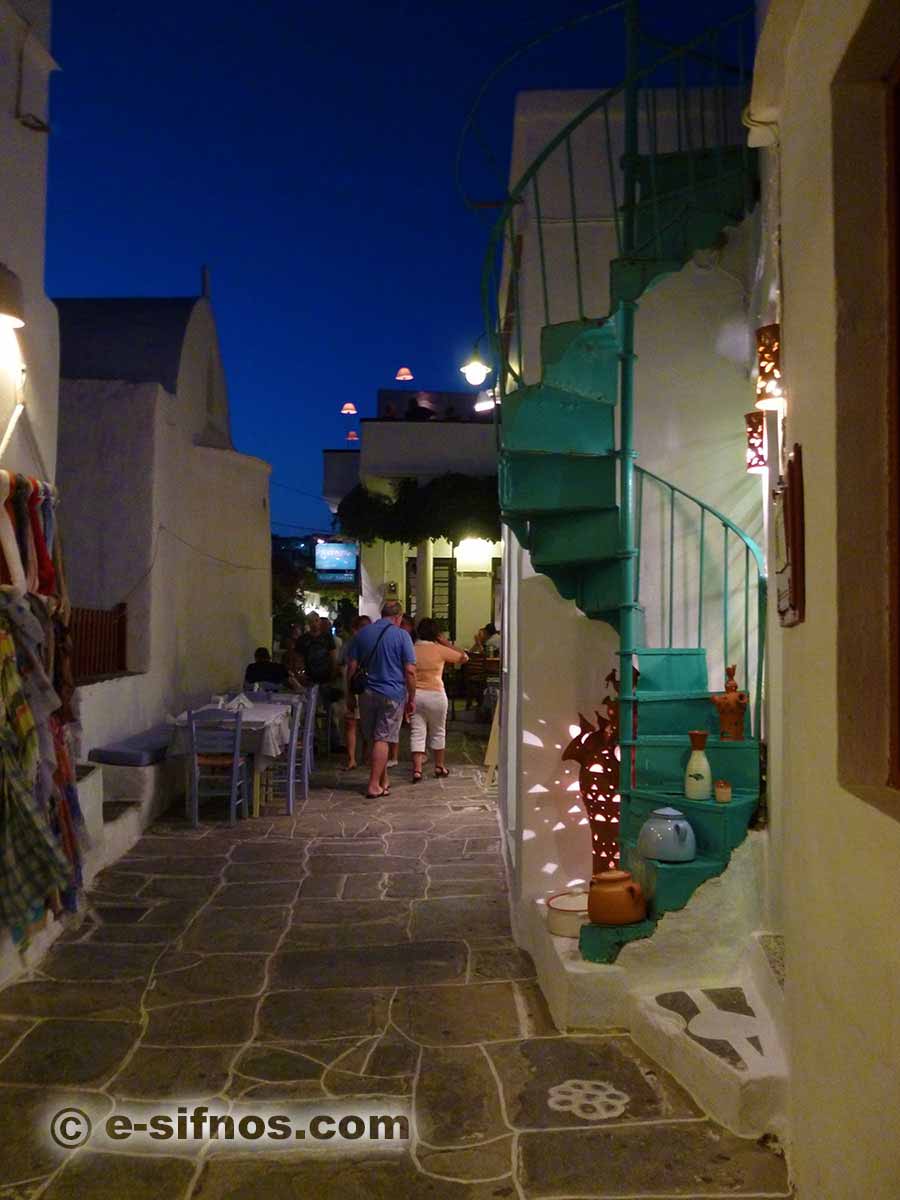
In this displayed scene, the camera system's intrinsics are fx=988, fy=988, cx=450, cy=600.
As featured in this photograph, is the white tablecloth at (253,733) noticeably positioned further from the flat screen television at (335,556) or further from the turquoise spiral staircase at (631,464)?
the flat screen television at (335,556)

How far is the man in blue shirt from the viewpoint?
9062mm

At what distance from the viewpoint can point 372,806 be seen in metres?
8.77

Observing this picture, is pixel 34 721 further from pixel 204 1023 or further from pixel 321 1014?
pixel 321 1014

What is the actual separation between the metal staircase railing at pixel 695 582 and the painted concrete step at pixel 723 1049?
6.05 ft

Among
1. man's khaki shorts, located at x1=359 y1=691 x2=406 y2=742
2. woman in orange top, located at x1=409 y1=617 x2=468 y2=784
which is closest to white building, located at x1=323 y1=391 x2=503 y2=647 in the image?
woman in orange top, located at x1=409 y1=617 x2=468 y2=784

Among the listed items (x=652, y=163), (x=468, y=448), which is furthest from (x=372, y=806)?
(x=468, y=448)

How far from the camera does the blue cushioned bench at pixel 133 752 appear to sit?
7.70 metres

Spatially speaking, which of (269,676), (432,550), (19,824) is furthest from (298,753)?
(432,550)

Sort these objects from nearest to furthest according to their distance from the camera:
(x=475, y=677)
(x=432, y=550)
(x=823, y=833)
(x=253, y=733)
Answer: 1. (x=823, y=833)
2. (x=253, y=733)
3. (x=475, y=677)
4. (x=432, y=550)

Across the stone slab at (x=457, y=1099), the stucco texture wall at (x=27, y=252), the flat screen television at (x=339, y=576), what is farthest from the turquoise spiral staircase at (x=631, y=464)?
the flat screen television at (x=339, y=576)

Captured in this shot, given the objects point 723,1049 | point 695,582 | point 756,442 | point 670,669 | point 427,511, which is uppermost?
point 427,511

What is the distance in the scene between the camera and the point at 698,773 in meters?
4.44

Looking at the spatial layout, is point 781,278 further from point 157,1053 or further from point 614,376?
point 157,1053

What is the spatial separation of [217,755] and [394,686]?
1.76 m
